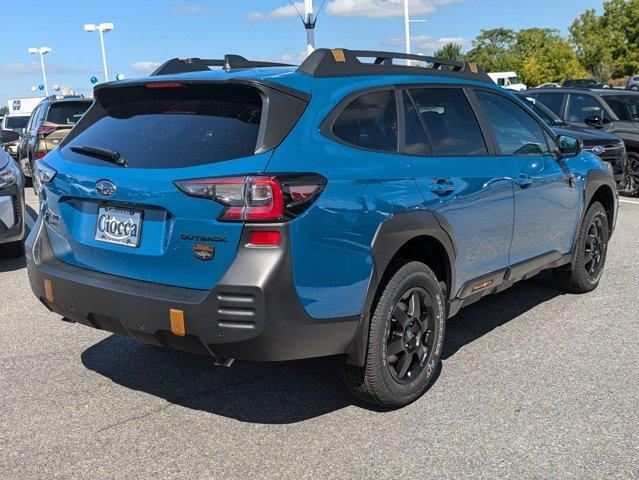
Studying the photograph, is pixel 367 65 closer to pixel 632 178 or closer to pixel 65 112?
pixel 632 178

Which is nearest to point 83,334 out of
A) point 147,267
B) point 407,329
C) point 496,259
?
point 147,267

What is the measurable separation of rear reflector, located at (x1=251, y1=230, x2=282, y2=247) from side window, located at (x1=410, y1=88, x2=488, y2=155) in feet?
4.50

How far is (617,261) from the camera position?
693 cm

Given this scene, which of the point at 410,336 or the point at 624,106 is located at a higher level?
the point at 624,106

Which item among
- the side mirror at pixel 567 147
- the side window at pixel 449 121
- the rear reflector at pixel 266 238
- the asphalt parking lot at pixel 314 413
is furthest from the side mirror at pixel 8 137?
the rear reflector at pixel 266 238

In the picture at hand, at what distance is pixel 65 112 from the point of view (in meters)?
13.6

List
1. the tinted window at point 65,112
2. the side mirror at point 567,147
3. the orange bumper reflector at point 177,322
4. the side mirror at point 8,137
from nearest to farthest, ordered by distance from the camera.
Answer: the orange bumper reflector at point 177,322
the side mirror at point 567,147
the side mirror at point 8,137
the tinted window at point 65,112

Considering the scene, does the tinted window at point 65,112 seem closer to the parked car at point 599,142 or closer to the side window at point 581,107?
the parked car at point 599,142

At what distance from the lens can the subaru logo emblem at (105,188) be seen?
127 inches

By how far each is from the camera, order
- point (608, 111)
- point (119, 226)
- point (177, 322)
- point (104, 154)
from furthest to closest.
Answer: point (608, 111) → point (104, 154) → point (119, 226) → point (177, 322)

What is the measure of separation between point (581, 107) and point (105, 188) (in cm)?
1042

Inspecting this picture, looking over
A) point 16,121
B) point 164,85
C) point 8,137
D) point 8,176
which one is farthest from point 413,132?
point 16,121

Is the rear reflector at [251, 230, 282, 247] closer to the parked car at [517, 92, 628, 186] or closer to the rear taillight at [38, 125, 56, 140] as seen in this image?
the parked car at [517, 92, 628, 186]

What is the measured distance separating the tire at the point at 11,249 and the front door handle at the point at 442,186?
5.34 metres
